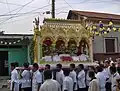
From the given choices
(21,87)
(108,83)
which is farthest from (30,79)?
(108,83)

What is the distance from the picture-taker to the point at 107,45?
24734mm

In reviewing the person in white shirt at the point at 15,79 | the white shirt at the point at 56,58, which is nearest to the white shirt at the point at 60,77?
the person in white shirt at the point at 15,79

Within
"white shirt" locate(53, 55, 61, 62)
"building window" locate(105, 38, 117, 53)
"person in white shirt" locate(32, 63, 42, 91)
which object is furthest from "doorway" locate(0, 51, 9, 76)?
"person in white shirt" locate(32, 63, 42, 91)

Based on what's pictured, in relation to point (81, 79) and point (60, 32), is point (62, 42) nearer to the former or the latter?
point (60, 32)

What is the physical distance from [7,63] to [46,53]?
14995 millimetres

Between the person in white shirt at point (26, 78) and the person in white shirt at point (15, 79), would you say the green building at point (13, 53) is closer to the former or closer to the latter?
the person in white shirt at point (15, 79)

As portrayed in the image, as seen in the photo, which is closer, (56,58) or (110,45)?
(56,58)

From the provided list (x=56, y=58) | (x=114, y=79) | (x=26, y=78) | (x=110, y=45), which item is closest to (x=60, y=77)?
(x=26, y=78)

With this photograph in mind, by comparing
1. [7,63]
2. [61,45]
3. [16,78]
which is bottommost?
[7,63]

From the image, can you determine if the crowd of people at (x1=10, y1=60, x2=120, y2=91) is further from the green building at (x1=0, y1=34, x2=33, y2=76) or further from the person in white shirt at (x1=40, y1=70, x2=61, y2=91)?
the green building at (x1=0, y1=34, x2=33, y2=76)

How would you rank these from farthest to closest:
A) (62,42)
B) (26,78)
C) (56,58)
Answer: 1. (62,42)
2. (56,58)
3. (26,78)

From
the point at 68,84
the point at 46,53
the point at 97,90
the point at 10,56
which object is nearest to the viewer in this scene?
the point at 97,90

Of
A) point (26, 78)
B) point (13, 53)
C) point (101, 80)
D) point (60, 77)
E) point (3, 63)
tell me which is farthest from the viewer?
point (3, 63)

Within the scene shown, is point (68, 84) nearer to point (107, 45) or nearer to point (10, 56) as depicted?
point (107, 45)
